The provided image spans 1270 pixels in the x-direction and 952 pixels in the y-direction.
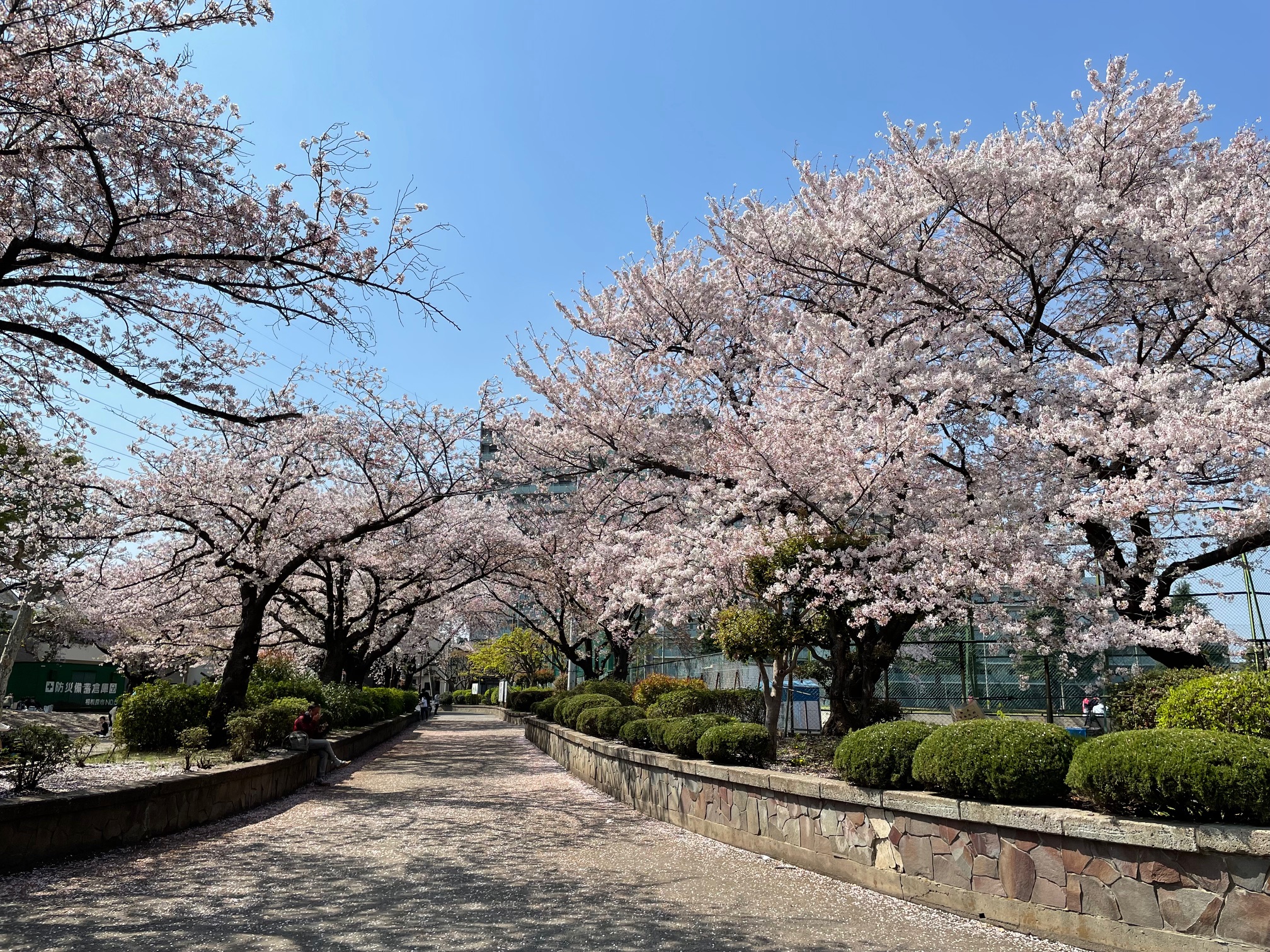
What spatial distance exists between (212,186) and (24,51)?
52.7 inches

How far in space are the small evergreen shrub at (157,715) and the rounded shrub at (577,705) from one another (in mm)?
6372

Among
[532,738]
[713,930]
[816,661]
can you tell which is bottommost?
[532,738]

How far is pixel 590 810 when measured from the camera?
990cm

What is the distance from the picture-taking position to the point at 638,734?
10.8 m

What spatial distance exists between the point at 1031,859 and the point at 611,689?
13.7 meters

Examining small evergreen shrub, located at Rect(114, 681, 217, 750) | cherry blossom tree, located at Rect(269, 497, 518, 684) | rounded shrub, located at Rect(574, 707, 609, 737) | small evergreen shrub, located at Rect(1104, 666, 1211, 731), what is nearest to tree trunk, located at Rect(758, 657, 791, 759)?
small evergreen shrub, located at Rect(1104, 666, 1211, 731)

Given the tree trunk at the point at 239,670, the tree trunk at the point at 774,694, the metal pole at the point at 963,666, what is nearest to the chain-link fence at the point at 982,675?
the metal pole at the point at 963,666

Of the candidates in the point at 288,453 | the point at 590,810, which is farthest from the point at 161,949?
the point at 288,453

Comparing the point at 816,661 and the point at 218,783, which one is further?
the point at 816,661

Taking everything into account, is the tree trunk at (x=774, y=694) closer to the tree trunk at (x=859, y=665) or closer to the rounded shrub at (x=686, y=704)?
the tree trunk at (x=859, y=665)

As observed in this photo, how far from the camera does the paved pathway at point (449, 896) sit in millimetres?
4605

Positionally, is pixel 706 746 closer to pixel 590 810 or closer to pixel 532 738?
pixel 590 810

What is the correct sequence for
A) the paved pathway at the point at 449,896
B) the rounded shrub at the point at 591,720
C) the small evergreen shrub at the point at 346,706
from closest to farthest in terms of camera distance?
the paved pathway at the point at 449,896
the rounded shrub at the point at 591,720
the small evergreen shrub at the point at 346,706

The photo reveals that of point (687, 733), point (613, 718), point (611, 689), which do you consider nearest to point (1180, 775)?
point (687, 733)
